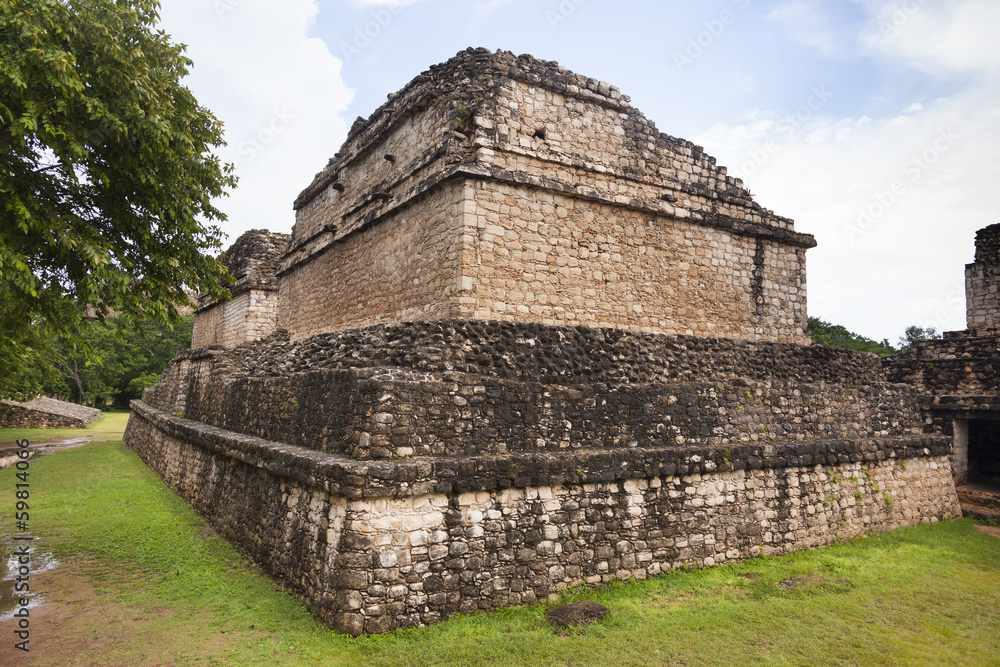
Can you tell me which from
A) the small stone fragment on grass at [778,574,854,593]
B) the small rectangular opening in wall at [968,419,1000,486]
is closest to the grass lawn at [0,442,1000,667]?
the small stone fragment on grass at [778,574,854,593]

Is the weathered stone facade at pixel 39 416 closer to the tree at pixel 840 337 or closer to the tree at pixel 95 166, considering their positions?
the tree at pixel 95 166

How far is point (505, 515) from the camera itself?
6.29 metres

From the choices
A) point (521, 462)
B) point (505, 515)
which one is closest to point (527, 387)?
point (521, 462)

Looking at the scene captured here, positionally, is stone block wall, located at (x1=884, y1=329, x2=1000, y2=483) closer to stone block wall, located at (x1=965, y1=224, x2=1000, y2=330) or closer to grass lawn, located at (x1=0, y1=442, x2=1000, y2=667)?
stone block wall, located at (x1=965, y1=224, x2=1000, y2=330)

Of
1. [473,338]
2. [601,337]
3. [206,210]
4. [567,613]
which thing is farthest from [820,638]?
[206,210]

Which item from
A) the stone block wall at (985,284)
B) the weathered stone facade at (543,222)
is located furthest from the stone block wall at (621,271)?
the stone block wall at (985,284)

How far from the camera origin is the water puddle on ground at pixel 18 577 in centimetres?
621

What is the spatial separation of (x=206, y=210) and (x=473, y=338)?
4.12 meters

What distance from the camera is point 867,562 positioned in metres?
8.43

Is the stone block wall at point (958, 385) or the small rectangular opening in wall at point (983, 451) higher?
the stone block wall at point (958, 385)

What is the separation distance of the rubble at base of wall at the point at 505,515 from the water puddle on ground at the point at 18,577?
2194 millimetres

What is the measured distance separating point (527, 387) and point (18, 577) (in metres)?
6.73

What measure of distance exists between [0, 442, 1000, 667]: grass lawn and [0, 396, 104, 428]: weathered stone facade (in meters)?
21.7

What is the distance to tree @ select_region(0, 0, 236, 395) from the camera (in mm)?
5457
